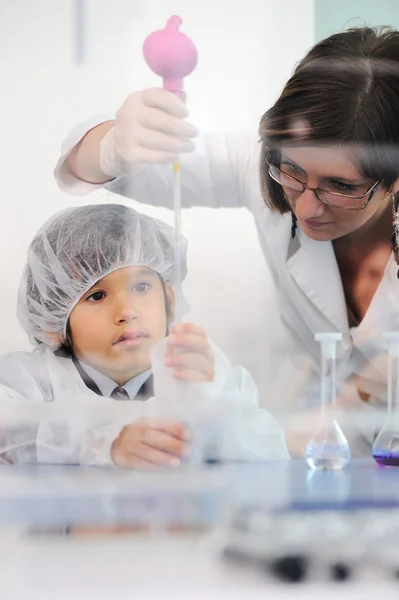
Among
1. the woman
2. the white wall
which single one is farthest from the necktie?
the woman

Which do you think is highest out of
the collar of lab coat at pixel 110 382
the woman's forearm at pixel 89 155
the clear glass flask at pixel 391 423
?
the woman's forearm at pixel 89 155

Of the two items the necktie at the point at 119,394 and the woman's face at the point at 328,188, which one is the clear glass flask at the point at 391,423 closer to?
the woman's face at the point at 328,188

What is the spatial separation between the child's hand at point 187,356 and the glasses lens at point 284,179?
1.11 ft

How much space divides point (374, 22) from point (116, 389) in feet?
2.93

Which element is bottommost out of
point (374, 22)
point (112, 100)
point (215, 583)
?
point (215, 583)

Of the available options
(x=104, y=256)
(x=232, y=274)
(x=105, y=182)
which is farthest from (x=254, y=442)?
(x=105, y=182)

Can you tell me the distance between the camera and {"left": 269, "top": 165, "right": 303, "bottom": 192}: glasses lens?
4.51 ft

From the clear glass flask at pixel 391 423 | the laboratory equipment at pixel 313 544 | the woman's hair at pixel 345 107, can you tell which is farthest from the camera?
the clear glass flask at pixel 391 423

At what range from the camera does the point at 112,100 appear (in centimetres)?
139

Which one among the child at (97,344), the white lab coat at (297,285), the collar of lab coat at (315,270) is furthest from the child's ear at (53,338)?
the collar of lab coat at (315,270)

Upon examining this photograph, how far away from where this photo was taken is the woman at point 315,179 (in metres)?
1.34

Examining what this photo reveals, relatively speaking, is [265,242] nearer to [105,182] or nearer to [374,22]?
[105,182]

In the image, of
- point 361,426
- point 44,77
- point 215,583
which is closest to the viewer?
point 215,583

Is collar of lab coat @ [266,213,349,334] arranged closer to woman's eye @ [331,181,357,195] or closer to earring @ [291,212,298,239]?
earring @ [291,212,298,239]
